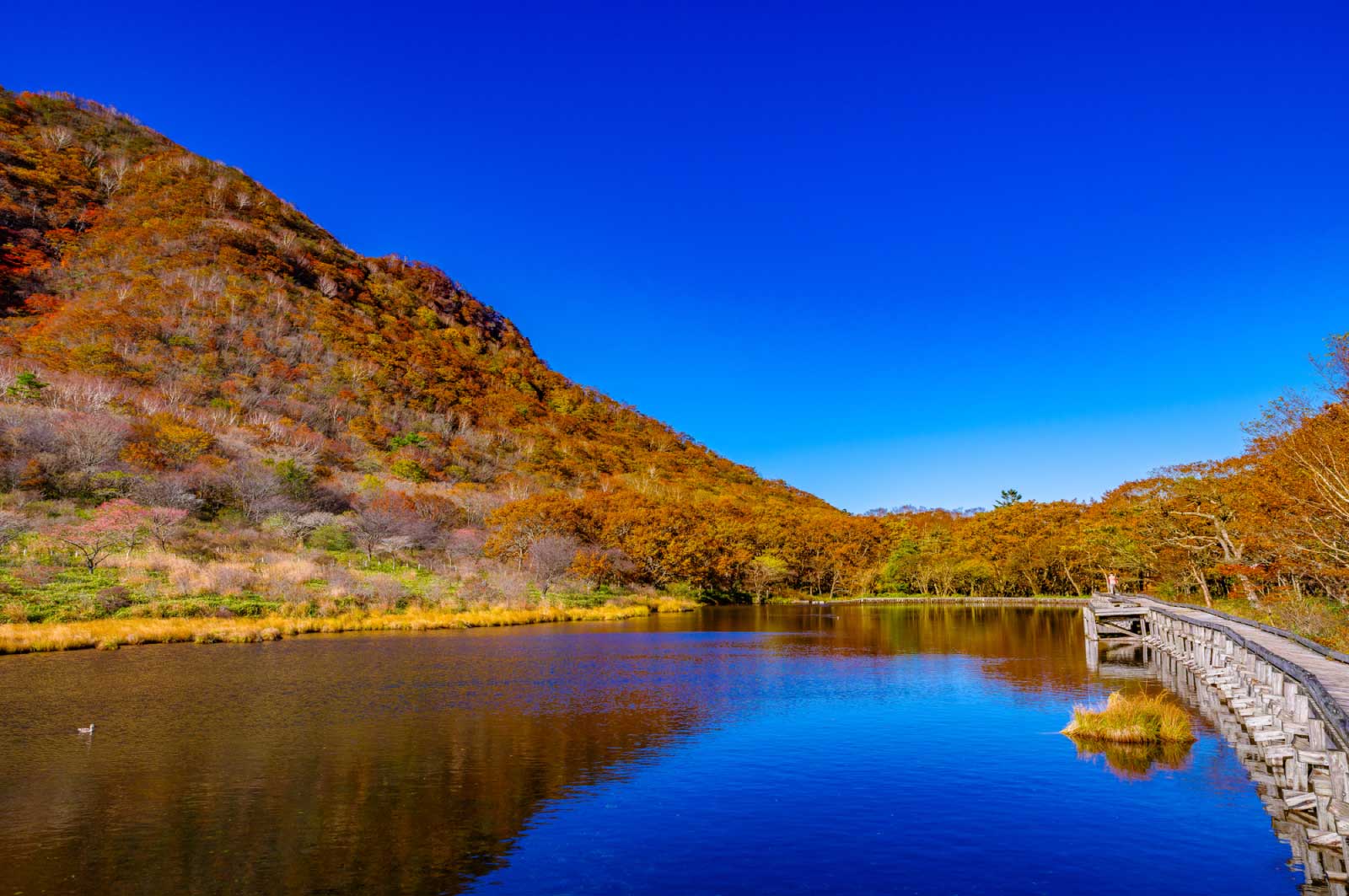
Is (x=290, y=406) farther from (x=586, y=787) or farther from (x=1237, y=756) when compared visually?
(x=1237, y=756)

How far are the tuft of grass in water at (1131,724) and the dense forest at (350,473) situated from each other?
12.7 m

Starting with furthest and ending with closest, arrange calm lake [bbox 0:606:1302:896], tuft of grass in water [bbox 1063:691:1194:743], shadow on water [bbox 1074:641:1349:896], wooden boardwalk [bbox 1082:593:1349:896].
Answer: tuft of grass in water [bbox 1063:691:1194:743], wooden boardwalk [bbox 1082:593:1349:896], shadow on water [bbox 1074:641:1349:896], calm lake [bbox 0:606:1302:896]

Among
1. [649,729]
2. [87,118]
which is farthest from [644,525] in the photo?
[87,118]

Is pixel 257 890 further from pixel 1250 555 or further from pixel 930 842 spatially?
pixel 1250 555

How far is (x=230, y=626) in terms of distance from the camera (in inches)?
1641

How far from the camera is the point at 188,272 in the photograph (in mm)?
130875

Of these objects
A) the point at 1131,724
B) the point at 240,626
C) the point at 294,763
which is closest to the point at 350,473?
the point at 240,626

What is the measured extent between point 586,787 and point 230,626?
31.8 m

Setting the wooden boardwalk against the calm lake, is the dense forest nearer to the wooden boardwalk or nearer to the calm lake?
the wooden boardwalk

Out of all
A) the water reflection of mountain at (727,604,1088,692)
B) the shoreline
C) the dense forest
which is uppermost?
the dense forest

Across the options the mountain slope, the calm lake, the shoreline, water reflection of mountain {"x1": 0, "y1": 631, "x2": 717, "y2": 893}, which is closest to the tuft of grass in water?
the calm lake

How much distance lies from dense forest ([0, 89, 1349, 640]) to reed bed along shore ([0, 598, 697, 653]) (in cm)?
234

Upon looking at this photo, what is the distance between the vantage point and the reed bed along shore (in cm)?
3600

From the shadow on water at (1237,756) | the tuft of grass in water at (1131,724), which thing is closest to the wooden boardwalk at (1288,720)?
the shadow on water at (1237,756)
